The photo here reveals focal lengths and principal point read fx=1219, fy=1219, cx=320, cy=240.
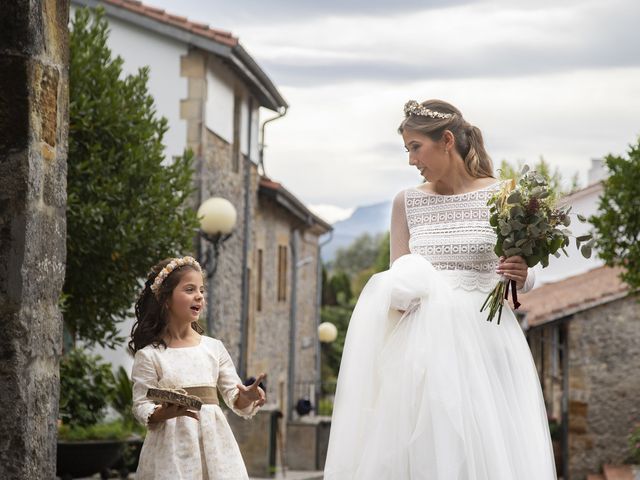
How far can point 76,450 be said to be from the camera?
984 cm

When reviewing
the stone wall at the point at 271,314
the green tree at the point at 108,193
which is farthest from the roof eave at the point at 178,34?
the green tree at the point at 108,193

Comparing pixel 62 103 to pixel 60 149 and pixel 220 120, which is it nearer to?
pixel 60 149

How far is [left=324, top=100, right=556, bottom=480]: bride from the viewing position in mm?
4484

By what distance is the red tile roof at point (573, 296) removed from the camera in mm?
21689

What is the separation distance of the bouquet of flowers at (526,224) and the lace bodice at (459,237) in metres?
0.14

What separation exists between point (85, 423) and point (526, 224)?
6.75 meters

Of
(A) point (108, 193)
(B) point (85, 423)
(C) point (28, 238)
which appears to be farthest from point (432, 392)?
(B) point (85, 423)

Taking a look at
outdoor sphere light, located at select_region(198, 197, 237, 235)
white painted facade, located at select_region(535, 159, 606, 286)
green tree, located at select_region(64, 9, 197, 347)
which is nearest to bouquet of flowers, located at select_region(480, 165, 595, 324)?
green tree, located at select_region(64, 9, 197, 347)

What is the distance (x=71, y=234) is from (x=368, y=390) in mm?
5465

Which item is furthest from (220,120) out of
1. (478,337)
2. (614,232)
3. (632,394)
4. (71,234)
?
(478,337)

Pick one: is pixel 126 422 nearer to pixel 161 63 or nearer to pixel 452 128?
pixel 161 63

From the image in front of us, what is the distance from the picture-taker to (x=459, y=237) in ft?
16.1

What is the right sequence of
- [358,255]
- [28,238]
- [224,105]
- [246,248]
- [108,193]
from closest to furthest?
1. [28,238]
2. [108,193]
3. [224,105]
4. [246,248]
5. [358,255]

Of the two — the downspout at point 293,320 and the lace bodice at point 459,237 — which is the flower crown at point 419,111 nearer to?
the lace bodice at point 459,237
